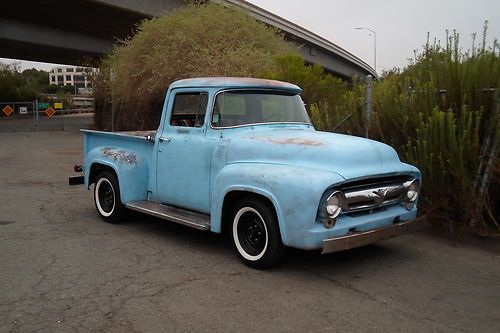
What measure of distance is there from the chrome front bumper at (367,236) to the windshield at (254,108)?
75.5 inches

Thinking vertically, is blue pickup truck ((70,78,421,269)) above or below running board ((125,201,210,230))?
above

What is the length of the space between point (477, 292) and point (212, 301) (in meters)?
2.42

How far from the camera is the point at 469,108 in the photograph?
687 cm

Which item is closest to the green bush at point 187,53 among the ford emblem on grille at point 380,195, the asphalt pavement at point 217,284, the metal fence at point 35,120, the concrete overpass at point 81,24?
the concrete overpass at point 81,24

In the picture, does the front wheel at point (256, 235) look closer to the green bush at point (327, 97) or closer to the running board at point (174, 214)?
the running board at point (174, 214)

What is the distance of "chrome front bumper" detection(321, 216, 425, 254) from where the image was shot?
15.5ft

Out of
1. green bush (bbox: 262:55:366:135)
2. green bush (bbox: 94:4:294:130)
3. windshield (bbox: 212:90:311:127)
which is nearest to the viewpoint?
windshield (bbox: 212:90:311:127)

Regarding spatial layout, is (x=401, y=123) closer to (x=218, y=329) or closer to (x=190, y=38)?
(x=218, y=329)

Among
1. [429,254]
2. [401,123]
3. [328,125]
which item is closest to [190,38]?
[328,125]

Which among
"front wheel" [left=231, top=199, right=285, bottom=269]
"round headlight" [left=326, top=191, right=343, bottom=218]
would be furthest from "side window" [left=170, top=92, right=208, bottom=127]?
"round headlight" [left=326, top=191, right=343, bottom=218]

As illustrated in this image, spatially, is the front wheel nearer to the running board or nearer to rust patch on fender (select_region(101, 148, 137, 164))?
the running board

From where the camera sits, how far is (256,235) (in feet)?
17.9

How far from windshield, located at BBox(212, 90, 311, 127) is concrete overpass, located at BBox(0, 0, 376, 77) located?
19125 mm

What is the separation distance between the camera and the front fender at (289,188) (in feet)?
15.5
